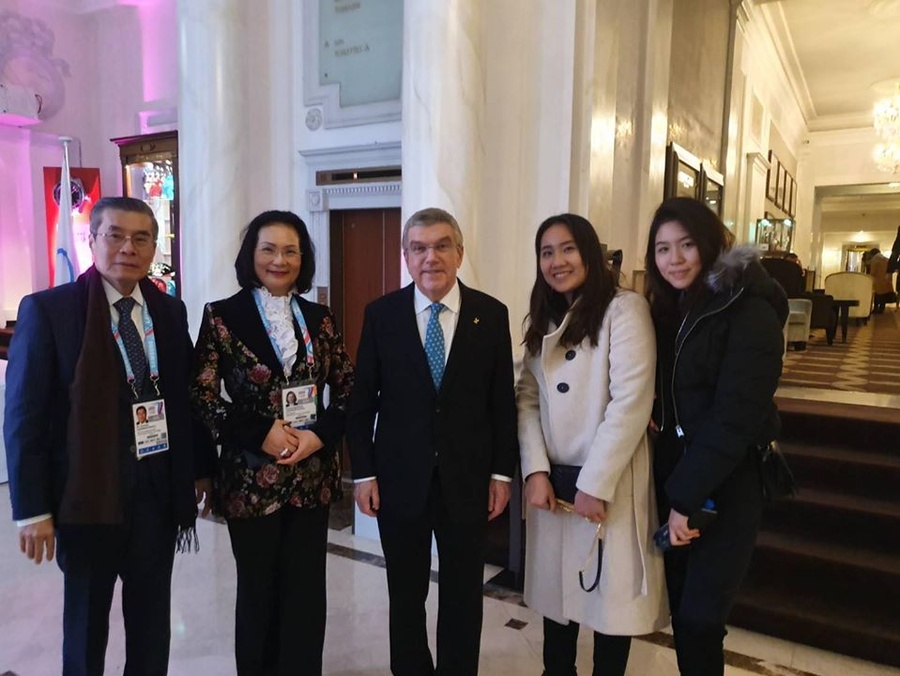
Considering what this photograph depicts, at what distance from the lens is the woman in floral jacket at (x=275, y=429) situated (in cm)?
197

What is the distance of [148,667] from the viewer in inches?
78.1

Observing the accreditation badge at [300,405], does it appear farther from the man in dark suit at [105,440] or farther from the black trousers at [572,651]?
the black trousers at [572,651]

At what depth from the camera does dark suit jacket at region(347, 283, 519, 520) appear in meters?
1.95

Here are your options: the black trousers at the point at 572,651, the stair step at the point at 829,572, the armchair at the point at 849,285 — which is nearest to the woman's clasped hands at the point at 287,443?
the black trousers at the point at 572,651

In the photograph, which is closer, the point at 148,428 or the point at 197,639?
the point at 148,428

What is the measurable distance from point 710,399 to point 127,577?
177 centimetres

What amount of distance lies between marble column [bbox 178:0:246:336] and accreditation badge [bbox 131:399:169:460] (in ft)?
9.37

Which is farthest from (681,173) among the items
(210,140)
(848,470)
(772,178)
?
(772,178)

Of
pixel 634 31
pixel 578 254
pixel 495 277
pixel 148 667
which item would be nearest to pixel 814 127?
pixel 634 31

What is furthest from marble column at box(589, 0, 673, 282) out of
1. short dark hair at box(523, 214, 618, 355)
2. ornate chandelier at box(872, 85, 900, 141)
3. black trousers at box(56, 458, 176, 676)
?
ornate chandelier at box(872, 85, 900, 141)

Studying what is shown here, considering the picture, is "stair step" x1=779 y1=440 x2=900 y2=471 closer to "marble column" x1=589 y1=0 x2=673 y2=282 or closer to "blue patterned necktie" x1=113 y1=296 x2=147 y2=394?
"marble column" x1=589 y1=0 x2=673 y2=282

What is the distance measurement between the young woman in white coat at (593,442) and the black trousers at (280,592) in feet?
2.43

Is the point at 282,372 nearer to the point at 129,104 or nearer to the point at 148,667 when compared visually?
the point at 148,667

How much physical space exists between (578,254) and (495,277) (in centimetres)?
224
